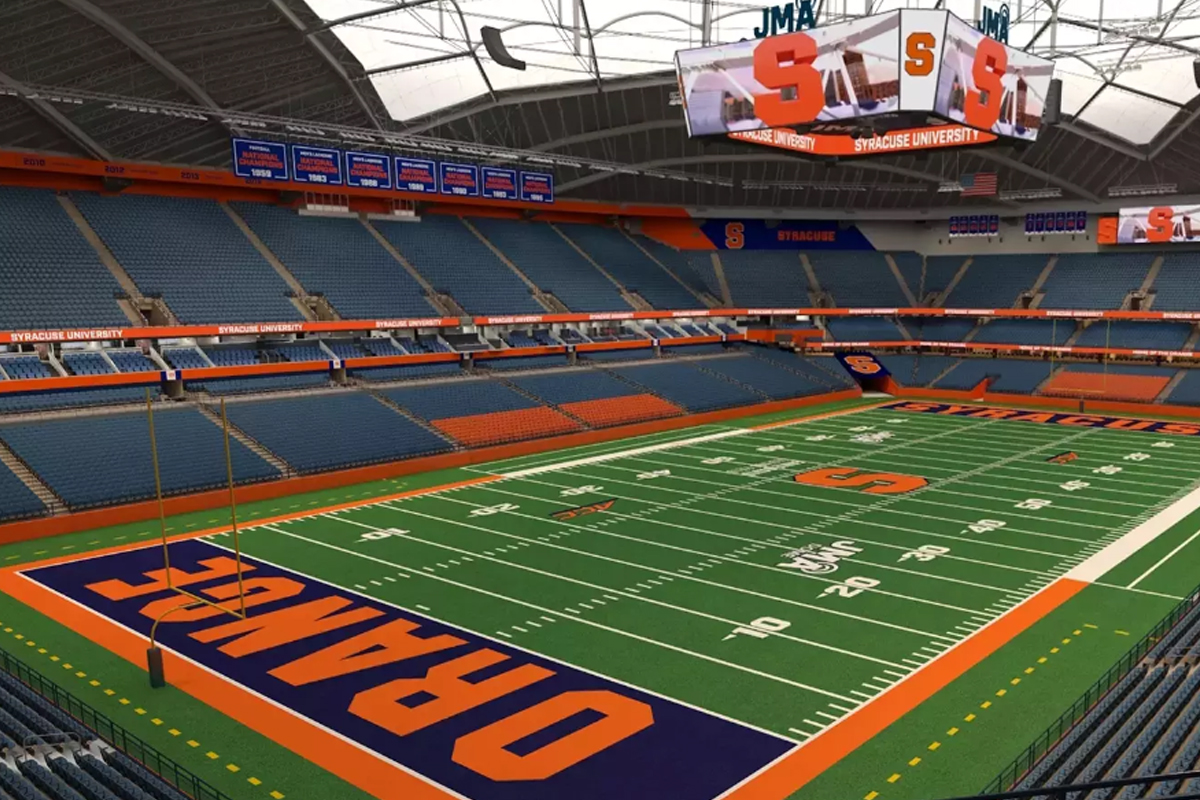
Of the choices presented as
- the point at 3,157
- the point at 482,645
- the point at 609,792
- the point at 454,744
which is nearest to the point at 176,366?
the point at 3,157

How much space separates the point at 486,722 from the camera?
41.1 ft

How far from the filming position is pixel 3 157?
31.9 meters

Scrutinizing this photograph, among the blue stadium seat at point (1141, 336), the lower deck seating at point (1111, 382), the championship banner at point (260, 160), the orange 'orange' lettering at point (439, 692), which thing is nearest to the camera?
the orange 'orange' lettering at point (439, 692)

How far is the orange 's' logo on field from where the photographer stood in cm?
2703

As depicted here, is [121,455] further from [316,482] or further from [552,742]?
[552,742]

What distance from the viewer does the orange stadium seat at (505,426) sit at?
1347 inches

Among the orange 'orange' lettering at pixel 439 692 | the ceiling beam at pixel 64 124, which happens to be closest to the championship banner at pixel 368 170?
the ceiling beam at pixel 64 124

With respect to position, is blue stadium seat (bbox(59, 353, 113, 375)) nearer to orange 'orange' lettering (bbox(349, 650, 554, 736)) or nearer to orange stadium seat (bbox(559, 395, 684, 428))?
orange stadium seat (bbox(559, 395, 684, 428))

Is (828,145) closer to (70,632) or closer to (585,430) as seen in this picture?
(585,430)

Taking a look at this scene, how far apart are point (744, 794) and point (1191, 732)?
538 cm

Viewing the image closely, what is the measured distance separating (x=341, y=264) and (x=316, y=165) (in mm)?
7251

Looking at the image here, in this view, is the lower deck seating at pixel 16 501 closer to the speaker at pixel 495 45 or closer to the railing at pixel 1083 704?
the speaker at pixel 495 45

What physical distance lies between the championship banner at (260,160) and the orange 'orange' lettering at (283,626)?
1995cm

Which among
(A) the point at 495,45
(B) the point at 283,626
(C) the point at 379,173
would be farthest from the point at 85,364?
(B) the point at 283,626
